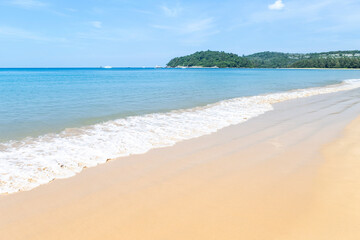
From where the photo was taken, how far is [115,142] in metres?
7.59

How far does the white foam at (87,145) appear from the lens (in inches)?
208

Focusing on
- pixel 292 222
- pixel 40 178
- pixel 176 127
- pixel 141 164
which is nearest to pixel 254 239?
pixel 292 222

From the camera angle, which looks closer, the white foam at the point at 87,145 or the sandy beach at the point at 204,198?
the sandy beach at the point at 204,198

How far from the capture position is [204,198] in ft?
13.7

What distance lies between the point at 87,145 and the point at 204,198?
4.37 meters

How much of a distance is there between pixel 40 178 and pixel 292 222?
14.9 feet

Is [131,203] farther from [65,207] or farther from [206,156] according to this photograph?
[206,156]

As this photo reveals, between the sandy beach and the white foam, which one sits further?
the white foam

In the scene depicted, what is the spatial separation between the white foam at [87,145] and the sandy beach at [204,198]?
1.51 ft

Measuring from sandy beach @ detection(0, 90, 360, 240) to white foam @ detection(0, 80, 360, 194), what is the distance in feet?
1.51

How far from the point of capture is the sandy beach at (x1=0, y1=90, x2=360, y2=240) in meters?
3.34

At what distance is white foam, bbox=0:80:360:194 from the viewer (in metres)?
5.29

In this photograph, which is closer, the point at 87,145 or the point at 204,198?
the point at 204,198

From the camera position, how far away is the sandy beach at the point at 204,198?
334 cm
